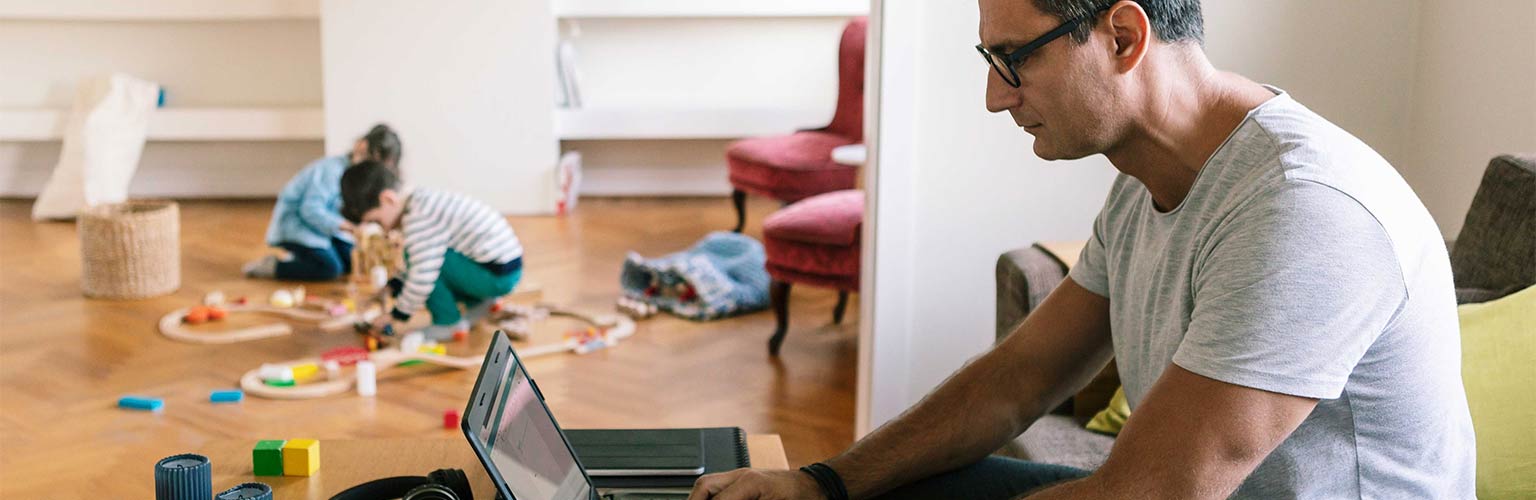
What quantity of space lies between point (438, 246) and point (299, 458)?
2.55 meters

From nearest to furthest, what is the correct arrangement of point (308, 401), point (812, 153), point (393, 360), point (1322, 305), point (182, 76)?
point (1322, 305), point (308, 401), point (393, 360), point (812, 153), point (182, 76)

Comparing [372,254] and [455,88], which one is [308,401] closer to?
[372,254]

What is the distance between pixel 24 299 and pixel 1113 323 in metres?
3.96

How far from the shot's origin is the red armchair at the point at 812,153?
514 cm

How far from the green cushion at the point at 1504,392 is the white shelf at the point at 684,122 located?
4485 millimetres

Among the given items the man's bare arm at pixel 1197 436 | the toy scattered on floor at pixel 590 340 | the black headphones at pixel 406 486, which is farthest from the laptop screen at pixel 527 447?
the toy scattered on floor at pixel 590 340

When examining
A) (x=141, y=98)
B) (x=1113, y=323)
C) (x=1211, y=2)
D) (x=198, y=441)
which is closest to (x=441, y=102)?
(x=141, y=98)

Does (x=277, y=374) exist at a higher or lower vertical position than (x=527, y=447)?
lower

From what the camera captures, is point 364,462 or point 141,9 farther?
point 141,9

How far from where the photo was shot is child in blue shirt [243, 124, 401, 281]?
4.85 m

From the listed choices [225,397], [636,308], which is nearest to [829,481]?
[225,397]

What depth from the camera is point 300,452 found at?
62.5 inches

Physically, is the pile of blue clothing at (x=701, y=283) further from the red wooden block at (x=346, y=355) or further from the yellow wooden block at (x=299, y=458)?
the yellow wooden block at (x=299, y=458)

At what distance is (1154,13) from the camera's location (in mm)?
1357
